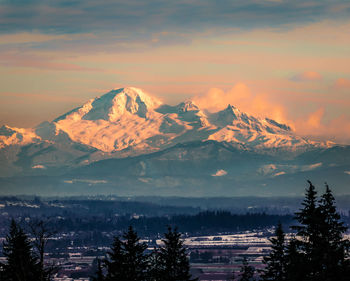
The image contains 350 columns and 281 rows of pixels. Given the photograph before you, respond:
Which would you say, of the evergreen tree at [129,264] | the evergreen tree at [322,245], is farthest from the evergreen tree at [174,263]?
the evergreen tree at [322,245]

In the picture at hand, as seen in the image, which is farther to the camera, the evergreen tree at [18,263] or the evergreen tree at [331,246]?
the evergreen tree at [18,263]

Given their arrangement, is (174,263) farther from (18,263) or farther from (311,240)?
(311,240)

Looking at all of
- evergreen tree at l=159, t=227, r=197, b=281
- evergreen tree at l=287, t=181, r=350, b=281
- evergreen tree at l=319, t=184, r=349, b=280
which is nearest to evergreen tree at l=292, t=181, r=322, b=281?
evergreen tree at l=287, t=181, r=350, b=281

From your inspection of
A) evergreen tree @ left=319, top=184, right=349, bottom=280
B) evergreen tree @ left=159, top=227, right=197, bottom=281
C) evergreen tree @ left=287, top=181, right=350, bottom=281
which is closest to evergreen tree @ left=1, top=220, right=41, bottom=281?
evergreen tree @ left=159, top=227, right=197, bottom=281

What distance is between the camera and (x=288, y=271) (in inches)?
2591

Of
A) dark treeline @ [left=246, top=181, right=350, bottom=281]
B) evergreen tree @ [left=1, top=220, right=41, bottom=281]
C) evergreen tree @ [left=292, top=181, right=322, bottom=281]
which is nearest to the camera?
dark treeline @ [left=246, top=181, right=350, bottom=281]

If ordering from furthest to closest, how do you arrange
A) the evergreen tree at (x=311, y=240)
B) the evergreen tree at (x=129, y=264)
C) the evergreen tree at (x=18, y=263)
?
the evergreen tree at (x=129, y=264) → the evergreen tree at (x=18, y=263) → the evergreen tree at (x=311, y=240)

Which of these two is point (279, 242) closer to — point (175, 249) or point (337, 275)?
point (175, 249)

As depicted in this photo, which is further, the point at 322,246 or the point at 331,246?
the point at 322,246

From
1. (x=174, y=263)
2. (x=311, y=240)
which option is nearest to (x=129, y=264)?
(x=174, y=263)

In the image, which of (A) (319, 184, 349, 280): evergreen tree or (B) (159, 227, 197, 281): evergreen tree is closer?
(A) (319, 184, 349, 280): evergreen tree

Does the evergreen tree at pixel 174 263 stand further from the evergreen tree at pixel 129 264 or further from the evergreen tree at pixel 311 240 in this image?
the evergreen tree at pixel 311 240

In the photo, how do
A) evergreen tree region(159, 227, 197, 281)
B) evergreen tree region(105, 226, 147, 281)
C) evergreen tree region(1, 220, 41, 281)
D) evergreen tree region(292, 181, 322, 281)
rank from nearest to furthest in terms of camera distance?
evergreen tree region(292, 181, 322, 281)
evergreen tree region(1, 220, 41, 281)
evergreen tree region(105, 226, 147, 281)
evergreen tree region(159, 227, 197, 281)

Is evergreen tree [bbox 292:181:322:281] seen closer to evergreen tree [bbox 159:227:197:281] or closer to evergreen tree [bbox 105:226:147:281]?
evergreen tree [bbox 159:227:197:281]
